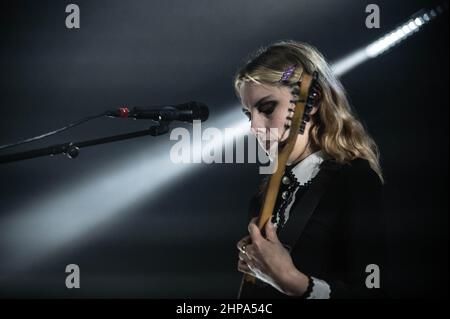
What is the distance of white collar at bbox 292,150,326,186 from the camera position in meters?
1.53

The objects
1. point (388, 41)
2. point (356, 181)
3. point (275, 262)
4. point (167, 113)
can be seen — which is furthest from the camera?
point (388, 41)

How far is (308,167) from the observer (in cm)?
156

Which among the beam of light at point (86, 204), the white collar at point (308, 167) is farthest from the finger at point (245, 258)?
the beam of light at point (86, 204)

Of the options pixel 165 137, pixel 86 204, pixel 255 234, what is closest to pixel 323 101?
pixel 255 234

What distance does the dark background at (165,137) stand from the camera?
206 centimetres

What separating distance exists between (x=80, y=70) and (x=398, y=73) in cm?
130

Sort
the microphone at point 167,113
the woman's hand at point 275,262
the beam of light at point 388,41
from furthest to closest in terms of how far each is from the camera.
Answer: the beam of light at point 388,41, the microphone at point 167,113, the woman's hand at point 275,262

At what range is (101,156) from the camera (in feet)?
7.00

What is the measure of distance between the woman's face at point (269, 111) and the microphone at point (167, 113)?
0.53 feet

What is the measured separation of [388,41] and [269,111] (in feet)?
2.45

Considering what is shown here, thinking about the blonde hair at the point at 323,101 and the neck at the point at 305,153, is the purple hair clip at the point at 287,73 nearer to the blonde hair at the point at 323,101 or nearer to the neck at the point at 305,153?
the blonde hair at the point at 323,101

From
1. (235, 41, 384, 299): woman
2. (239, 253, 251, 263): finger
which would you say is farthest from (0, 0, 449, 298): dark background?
(239, 253, 251, 263): finger

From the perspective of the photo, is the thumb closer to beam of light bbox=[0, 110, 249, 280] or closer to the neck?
the neck

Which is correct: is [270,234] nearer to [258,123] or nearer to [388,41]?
[258,123]
